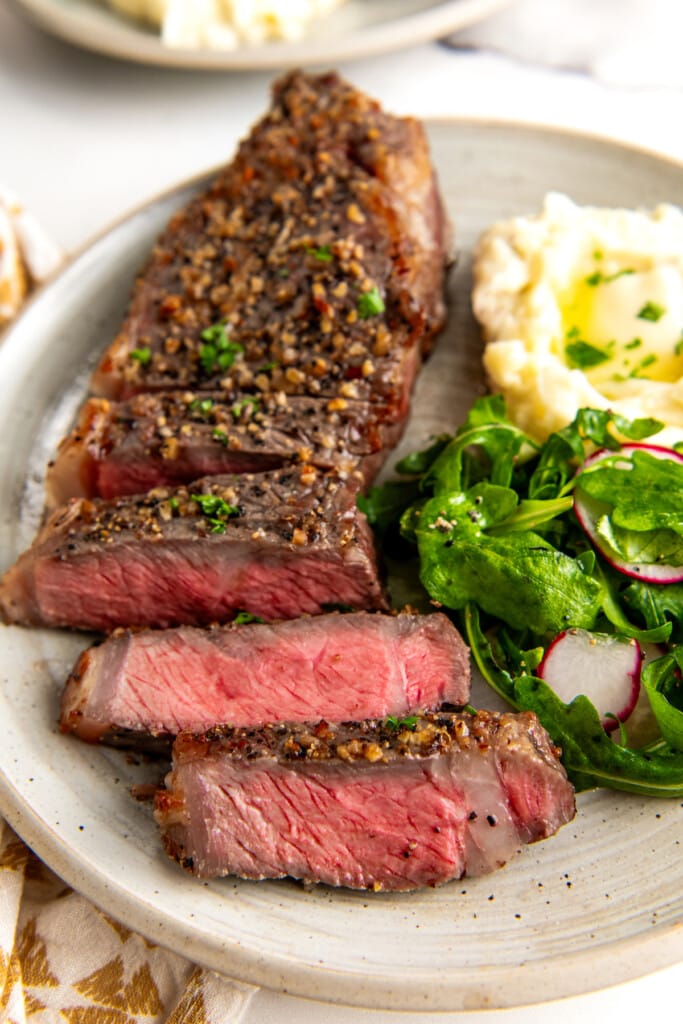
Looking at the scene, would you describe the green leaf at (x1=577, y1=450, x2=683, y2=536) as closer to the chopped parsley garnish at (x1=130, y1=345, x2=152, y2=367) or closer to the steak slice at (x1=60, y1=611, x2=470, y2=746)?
the steak slice at (x1=60, y1=611, x2=470, y2=746)

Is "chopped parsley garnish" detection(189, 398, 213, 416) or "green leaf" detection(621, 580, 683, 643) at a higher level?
"chopped parsley garnish" detection(189, 398, 213, 416)

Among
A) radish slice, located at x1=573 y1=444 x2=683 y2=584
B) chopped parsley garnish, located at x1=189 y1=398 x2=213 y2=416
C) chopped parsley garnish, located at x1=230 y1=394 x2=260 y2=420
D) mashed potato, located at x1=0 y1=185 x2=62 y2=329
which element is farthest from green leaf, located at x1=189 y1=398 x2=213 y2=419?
radish slice, located at x1=573 y1=444 x2=683 y2=584

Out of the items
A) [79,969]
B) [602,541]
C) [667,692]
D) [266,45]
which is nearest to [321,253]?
[602,541]

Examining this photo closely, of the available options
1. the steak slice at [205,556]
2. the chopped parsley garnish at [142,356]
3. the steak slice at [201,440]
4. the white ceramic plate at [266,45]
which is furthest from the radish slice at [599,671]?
the white ceramic plate at [266,45]

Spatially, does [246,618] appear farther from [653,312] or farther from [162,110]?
[162,110]

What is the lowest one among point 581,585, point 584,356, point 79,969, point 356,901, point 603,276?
point 79,969

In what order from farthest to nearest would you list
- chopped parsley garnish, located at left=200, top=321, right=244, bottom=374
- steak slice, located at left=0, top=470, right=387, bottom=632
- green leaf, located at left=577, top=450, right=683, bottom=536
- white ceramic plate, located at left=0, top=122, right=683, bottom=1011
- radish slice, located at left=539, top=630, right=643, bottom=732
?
chopped parsley garnish, located at left=200, top=321, right=244, bottom=374 → steak slice, located at left=0, top=470, right=387, bottom=632 → green leaf, located at left=577, top=450, right=683, bottom=536 → radish slice, located at left=539, top=630, right=643, bottom=732 → white ceramic plate, located at left=0, top=122, right=683, bottom=1011

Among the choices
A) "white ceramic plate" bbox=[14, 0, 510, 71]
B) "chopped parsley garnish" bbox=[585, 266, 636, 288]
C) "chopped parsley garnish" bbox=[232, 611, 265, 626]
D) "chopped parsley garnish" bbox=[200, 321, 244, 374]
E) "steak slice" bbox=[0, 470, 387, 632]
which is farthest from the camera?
"white ceramic plate" bbox=[14, 0, 510, 71]

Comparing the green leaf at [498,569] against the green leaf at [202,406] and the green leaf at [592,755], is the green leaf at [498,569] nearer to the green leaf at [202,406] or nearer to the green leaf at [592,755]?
the green leaf at [592,755]
